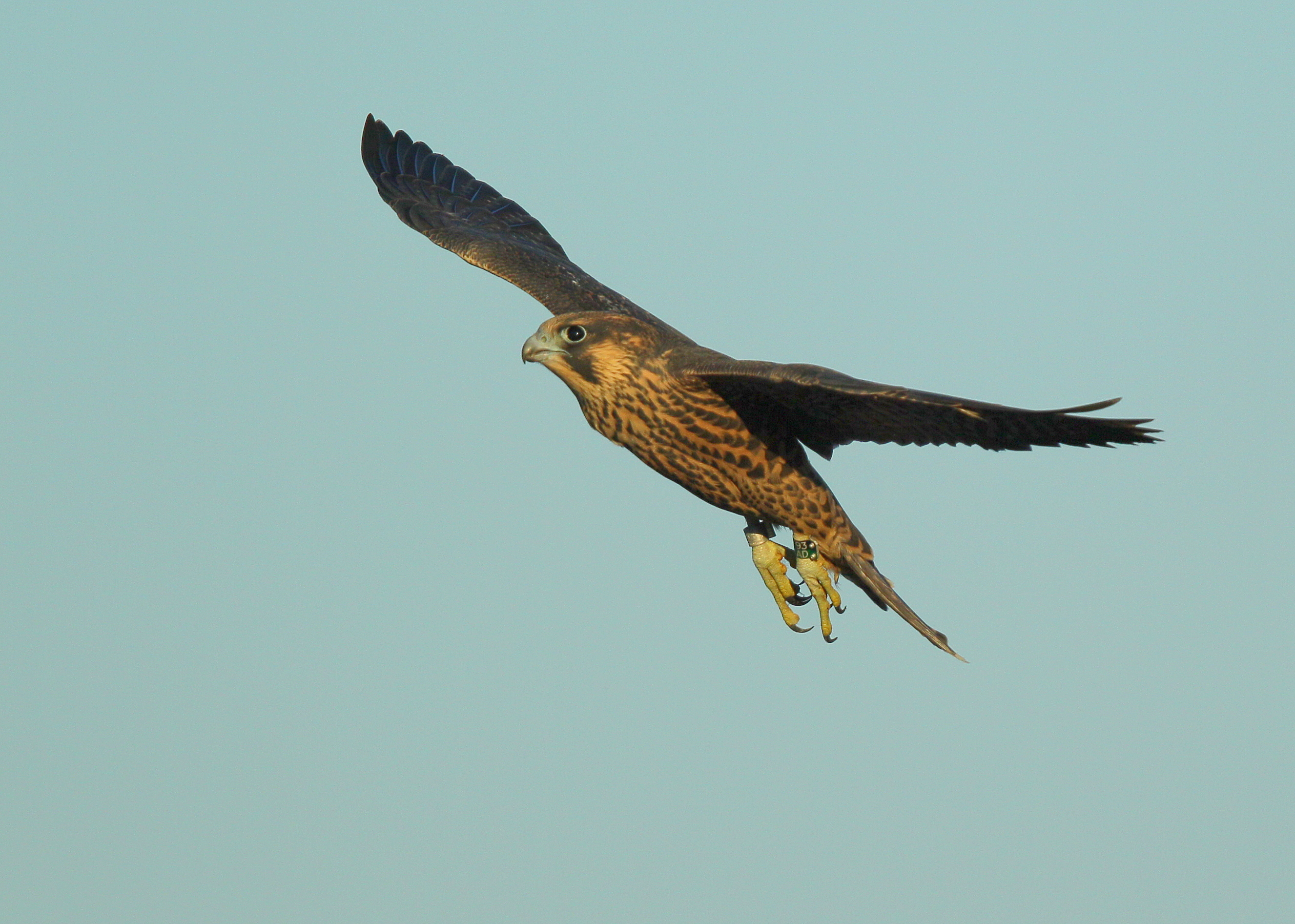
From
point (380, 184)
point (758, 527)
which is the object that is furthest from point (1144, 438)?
point (380, 184)

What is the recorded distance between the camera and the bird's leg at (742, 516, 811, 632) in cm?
976

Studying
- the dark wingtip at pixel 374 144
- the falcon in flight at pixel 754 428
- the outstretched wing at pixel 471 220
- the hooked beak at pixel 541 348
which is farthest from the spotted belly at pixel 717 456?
the dark wingtip at pixel 374 144

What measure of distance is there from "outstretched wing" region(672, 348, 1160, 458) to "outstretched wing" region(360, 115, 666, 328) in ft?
7.85

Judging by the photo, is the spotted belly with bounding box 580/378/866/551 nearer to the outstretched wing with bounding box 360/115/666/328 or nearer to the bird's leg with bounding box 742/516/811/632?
the bird's leg with bounding box 742/516/811/632

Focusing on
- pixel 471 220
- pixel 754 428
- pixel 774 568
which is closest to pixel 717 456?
pixel 754 428

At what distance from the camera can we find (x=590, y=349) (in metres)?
9.18

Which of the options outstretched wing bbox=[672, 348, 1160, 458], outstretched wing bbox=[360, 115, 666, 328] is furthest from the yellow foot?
outstretched wing bbox=[360, 115, 666, 328]

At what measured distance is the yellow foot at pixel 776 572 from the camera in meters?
9.75

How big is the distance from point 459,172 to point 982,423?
6.94 m

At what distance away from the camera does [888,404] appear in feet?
27.6

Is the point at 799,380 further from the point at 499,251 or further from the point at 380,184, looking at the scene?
the point at 380,184

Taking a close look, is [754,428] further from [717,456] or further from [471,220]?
[471,220]

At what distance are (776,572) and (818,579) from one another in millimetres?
253

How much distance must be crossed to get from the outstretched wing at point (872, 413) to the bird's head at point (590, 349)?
24cm
